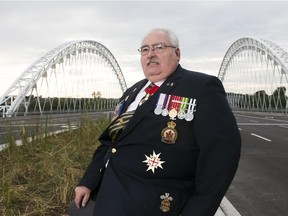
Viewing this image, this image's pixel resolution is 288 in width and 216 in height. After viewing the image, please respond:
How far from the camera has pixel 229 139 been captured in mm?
2176

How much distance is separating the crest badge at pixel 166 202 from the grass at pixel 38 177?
2.49m

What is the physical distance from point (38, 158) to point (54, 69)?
39032 mm

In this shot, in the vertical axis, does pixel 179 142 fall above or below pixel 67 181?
above

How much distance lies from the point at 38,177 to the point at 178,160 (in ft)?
13.7

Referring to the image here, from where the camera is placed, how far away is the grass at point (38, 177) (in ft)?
15.0

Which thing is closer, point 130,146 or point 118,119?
point 130,146

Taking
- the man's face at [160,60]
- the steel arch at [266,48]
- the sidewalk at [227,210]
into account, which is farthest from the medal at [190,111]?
the steel arch at [266,48]

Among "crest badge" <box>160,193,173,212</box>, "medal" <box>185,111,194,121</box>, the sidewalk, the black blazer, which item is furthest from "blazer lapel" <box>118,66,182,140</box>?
the sidewalk

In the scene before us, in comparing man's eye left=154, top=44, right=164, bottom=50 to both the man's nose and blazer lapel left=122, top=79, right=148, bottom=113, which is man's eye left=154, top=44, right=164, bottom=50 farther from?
blazer lapel left=122, top=79, right=148, bottom=113

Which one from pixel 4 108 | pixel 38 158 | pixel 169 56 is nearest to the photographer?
pixel 169 56

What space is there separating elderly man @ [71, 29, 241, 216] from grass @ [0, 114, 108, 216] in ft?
7.50

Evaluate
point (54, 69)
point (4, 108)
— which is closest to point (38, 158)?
point (4, 108)

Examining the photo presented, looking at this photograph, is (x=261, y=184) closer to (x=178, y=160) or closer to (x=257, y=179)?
(x=257, y=179)

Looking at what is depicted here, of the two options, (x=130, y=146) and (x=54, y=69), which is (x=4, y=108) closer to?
(x=54, y=69)
